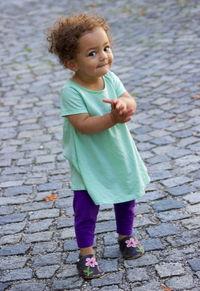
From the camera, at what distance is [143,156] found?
4633 millimetres

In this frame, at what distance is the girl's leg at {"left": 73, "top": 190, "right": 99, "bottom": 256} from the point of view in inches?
109

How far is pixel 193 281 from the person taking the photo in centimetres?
274

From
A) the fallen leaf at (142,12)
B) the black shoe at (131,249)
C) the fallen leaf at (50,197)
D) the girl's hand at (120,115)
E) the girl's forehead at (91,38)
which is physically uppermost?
the girl's forehead at (91,38)

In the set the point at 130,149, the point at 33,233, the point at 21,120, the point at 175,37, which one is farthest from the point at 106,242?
the point at 175,37

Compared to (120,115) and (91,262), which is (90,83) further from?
(91,262)

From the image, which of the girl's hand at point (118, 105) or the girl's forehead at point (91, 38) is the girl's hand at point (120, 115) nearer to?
the girl's hand at point (118, 105)

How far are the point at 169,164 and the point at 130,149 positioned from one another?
1.65 metres

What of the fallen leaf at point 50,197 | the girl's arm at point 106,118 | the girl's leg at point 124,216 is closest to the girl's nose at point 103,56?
the girl's arm at point 106,118

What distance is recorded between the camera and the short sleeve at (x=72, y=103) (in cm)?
262

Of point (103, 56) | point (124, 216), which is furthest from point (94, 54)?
point (124, 216)

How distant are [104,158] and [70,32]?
721 millimetres

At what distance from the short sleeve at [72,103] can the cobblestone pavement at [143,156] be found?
40.4 inches

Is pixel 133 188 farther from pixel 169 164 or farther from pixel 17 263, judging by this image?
pixel 169 164

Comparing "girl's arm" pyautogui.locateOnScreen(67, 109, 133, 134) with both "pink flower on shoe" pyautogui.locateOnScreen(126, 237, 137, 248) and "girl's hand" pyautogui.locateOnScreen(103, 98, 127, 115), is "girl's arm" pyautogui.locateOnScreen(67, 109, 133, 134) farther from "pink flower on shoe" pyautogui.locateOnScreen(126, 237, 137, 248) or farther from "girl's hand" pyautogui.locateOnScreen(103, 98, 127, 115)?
"pink flower on shoe" pyautogui.locateOnScreen(126, 237, 137, 248)
